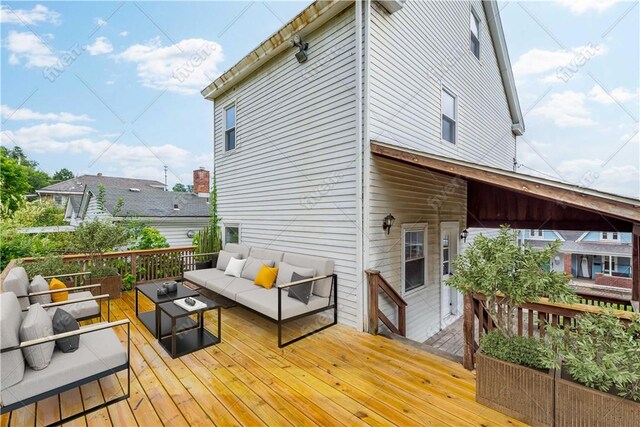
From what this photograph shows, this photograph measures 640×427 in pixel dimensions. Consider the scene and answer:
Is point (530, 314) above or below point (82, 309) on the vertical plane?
above

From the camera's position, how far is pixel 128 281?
21.5 ft

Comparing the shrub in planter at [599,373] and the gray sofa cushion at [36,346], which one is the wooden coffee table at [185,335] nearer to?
the gray sofa cushion at [36,346]

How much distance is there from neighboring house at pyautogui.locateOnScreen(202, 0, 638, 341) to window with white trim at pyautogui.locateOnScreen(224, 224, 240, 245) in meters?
0.08

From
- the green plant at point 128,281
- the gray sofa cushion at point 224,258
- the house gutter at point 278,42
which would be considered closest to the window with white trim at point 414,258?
the gray sofa cushion at point 224,258

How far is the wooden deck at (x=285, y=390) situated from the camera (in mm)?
2412

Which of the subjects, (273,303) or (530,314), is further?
(273,303)

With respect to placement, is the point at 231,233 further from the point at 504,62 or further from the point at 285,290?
the point at 504,62

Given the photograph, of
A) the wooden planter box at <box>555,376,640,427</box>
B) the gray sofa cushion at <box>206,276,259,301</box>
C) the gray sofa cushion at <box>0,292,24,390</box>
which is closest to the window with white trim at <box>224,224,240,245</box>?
the gray sofa cushion at <box>206,276,259,301</box>

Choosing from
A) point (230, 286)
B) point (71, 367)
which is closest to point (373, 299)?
point (230, 286)

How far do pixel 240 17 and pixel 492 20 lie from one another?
23.9 ft

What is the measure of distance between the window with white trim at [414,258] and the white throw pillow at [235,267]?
128 inches

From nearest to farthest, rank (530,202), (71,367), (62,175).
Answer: (71,367)
(530,202)
(62,175)

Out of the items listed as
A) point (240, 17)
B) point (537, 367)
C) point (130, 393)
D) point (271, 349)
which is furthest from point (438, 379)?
point (240, 17)

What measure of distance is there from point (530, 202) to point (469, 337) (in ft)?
15.3
